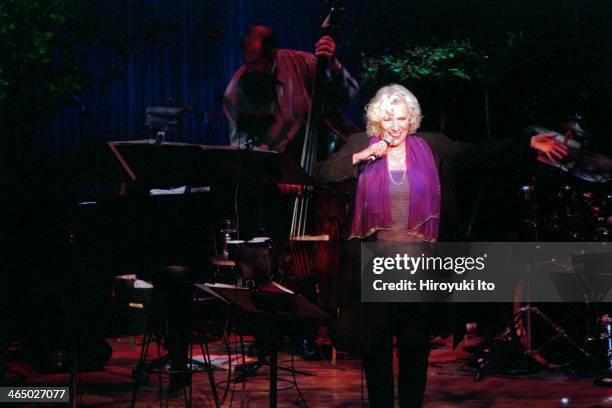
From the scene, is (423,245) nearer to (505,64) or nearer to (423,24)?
(505,64)

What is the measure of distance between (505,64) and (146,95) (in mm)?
3022

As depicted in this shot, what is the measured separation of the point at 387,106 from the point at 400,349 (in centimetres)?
96

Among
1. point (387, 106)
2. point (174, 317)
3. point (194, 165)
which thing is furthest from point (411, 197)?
point (174, 317)

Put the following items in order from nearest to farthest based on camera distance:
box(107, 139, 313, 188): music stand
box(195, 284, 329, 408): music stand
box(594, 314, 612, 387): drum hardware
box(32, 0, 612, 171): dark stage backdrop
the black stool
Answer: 1. box(195, 284, 329, 408): music stand
2. box(107, 139, 313, 188): music stand
3. the black stool
4. box(594, 314, 612, 387): drum hardware
5. box(32, 0, 612, 171): dark stage backdrop

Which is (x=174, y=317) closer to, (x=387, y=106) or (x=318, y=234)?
(x=318, y=234)

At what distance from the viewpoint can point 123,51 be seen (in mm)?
6555

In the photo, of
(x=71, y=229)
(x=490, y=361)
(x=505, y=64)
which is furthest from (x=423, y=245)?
(x=505, y=64)

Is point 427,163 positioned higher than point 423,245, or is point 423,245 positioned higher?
point 427,163

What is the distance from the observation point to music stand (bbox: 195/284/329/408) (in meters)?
2.89

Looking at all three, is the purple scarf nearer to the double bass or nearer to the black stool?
the black stool

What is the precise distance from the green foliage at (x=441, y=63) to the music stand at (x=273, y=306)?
115 inches

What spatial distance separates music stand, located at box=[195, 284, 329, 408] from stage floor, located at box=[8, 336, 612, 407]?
1.26 m

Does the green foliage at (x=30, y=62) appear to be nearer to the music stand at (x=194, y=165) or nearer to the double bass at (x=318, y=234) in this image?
the double bass at (x=318, y=234)

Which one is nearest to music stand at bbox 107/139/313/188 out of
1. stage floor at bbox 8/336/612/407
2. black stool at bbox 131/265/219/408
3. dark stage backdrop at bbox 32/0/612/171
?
black stool at bbox 131/265/219/408
